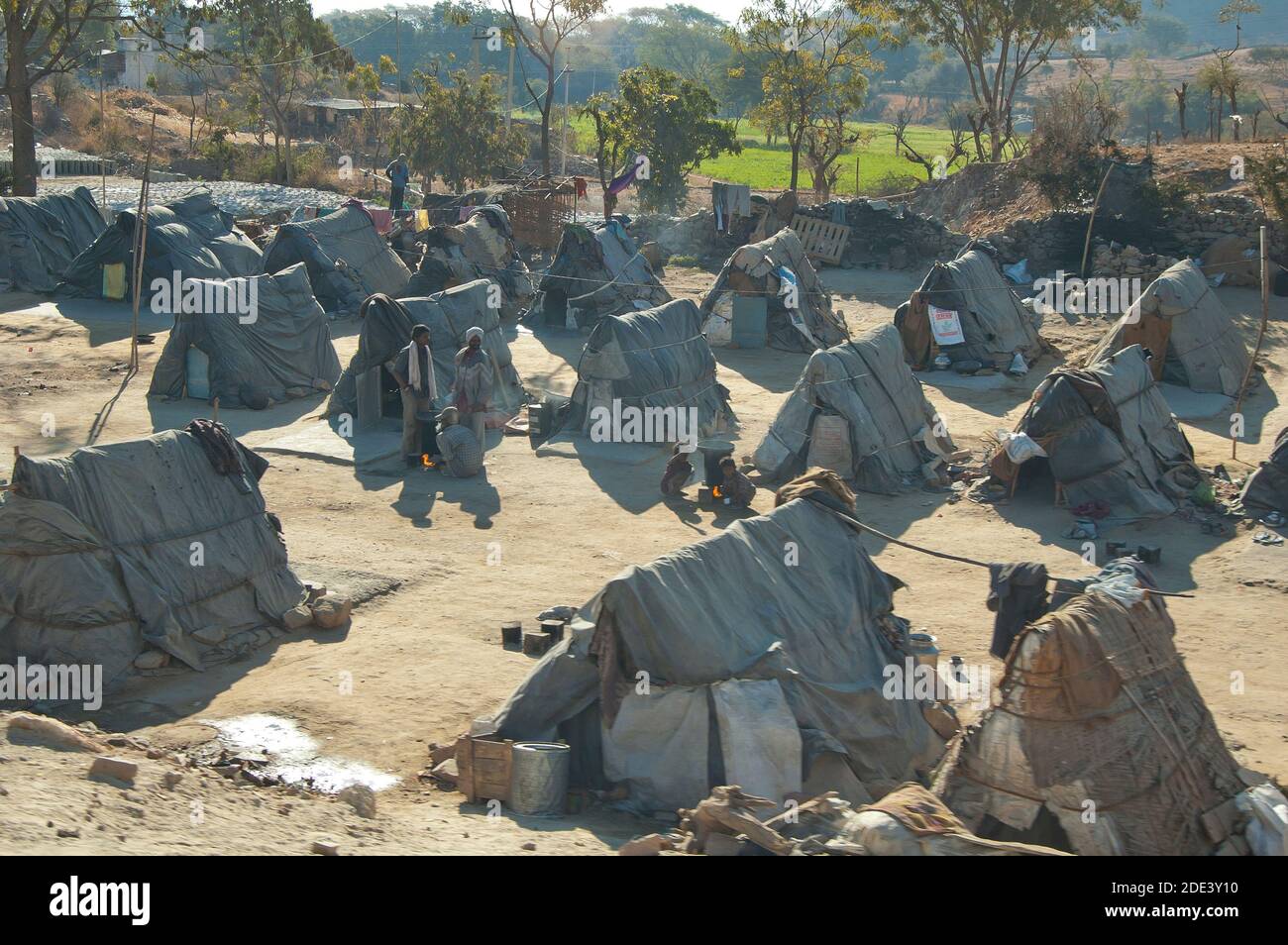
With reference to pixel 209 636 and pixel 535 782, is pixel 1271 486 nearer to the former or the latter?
pixel 535 782

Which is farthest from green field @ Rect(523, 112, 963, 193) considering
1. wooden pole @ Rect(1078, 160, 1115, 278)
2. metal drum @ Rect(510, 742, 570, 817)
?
metal drum @ Rect(510, 742, 570, 817)

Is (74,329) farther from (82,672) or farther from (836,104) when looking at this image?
(836,104)

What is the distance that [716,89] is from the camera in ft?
297

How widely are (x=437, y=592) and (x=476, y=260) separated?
52.3 feet

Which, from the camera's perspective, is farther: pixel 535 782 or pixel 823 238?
pixel 823 238

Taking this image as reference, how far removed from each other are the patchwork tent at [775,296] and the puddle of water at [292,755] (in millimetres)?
16873

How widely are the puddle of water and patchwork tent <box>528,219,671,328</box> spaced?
17.1m

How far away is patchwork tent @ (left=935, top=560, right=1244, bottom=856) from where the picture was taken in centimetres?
808

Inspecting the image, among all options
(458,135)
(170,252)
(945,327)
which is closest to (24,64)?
(170,252)

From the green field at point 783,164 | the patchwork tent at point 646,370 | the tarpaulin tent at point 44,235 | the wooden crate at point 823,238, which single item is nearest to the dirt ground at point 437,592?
the patchwork tent at point 646,370

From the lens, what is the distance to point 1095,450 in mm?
16188

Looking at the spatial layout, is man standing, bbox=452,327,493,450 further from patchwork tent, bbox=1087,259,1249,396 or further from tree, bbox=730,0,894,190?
tree, bbox=730,0,894,190

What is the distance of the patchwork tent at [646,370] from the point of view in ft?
61.8

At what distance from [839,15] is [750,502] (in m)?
28.3
